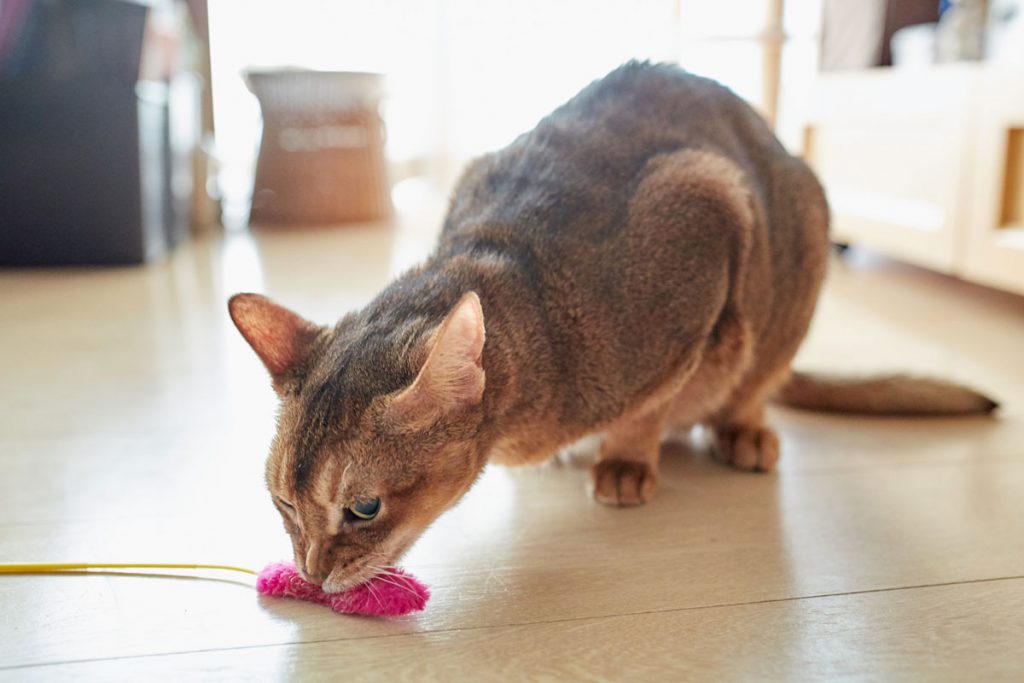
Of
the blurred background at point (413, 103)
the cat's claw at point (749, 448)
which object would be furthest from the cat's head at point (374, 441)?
the blurred background at point (413, 103)

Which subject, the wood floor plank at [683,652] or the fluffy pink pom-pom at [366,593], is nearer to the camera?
the wood floor plank at [683,652]

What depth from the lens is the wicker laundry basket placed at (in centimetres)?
450

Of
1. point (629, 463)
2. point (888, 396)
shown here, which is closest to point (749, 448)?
point (629, 463)

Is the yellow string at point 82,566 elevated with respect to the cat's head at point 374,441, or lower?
lower

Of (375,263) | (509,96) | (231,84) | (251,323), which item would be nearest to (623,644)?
(251,323)

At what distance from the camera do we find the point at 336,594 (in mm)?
1155

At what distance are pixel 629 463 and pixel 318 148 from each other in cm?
340

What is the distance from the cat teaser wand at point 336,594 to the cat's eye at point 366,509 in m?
0.09

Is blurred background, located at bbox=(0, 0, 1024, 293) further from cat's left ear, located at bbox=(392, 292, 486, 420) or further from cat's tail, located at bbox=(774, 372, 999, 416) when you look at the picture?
cat's left ear, located at bbox=(392, 292, 486, 420)

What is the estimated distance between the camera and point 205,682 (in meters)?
1.02

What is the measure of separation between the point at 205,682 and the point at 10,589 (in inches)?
14.4

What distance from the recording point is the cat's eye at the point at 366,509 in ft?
3.53

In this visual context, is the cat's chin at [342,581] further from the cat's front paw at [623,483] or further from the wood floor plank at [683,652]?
the cat's front paw at [623,483]

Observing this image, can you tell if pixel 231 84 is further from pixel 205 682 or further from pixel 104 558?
pixel 205 682
